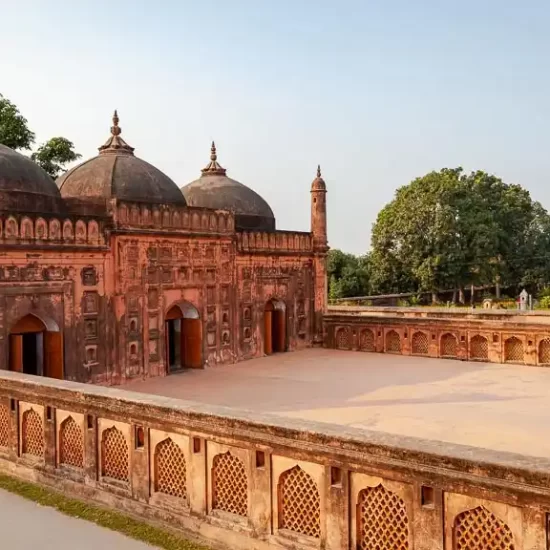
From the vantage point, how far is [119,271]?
13180 mm

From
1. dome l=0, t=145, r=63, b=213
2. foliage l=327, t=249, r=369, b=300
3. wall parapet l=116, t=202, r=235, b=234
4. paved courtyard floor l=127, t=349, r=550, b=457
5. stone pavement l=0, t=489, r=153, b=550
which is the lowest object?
paved courtyard floor l=127, t=349, r=550, b=457

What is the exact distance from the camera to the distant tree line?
3128 cm

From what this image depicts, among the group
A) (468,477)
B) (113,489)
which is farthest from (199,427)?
(468,477)

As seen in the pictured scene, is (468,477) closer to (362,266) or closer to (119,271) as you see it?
(119,271)

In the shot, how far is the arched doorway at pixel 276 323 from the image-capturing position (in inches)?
715

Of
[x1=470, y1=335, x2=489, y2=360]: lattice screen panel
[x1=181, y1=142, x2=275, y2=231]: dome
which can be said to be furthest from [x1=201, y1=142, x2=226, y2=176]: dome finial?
[x1=470, y1=335, x2=489, y2=360]: lattice screen panel

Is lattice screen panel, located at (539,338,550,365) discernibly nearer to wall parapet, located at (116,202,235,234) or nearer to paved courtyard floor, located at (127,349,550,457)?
paved courtyard floor, located at (127,349,550,457)

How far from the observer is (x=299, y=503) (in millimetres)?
4617

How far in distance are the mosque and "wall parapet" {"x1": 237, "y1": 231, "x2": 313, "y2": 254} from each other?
51 millimetres

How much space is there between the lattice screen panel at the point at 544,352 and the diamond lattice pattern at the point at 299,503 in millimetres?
12515

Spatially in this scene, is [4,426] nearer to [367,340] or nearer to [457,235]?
[367,340]

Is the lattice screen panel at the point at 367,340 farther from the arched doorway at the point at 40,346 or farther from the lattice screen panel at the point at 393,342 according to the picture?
the arched doorway at the point at 40,346

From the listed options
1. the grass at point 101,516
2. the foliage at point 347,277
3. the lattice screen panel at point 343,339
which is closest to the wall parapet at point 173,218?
the lattice screen panel at point 343,339

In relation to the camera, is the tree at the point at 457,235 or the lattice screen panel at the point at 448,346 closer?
the lattice screen panel at the point at 448,346
